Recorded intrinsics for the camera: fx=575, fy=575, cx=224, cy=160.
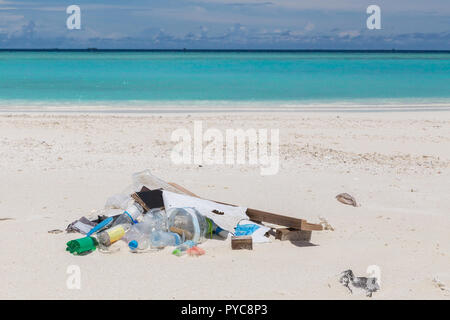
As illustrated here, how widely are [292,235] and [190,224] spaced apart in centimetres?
107

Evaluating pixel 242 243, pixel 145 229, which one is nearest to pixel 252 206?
pixel 242 243

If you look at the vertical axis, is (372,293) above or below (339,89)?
below

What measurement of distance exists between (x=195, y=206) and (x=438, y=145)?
8.32 metres

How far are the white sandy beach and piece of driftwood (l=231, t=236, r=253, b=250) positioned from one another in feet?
0.22

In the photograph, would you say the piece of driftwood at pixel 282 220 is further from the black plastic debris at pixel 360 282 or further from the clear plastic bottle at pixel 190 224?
the black plastic debris at pixel 360 282

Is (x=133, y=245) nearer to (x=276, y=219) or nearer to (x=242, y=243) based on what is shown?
(x=242, y=243)

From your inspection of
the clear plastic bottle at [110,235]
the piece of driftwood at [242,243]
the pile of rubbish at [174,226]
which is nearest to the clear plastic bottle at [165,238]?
the pile of rubbish at [174,226]

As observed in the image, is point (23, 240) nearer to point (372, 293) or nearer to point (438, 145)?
point (372, 293)

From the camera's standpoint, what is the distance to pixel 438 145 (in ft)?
41.9

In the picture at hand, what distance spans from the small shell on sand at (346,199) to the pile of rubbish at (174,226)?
5.34 feet

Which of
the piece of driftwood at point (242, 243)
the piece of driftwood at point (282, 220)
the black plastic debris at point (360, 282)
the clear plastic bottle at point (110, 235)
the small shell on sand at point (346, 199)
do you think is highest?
the small shell on sand at point (346, 199)

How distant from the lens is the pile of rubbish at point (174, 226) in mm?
5688
